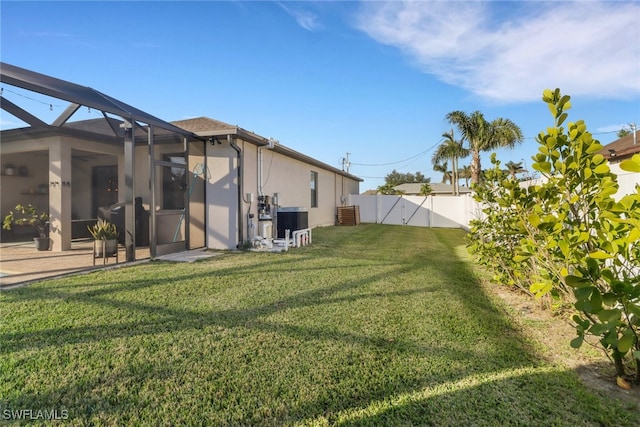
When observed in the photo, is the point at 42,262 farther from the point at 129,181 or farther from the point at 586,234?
the point at 586,234

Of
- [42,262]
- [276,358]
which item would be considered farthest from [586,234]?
[42,262]

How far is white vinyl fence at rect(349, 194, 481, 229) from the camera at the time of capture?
1762cm

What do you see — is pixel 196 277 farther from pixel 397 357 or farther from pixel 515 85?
pixel 515 85

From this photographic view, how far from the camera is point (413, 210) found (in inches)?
731

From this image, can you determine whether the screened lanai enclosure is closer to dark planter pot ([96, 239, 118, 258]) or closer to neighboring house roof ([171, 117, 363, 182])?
dark planter pot ([96, 239, 118, 258])

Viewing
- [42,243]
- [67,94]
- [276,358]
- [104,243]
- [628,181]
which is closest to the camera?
[276,358]

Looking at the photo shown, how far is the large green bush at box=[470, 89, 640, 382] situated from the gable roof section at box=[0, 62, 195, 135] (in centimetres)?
593

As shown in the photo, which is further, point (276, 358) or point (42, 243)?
point (42, 243)

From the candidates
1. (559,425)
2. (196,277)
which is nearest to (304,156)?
(196,277)

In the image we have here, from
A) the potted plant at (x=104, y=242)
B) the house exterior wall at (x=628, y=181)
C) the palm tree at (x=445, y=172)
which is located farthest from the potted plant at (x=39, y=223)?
the palm tree at (x=445, y=172)

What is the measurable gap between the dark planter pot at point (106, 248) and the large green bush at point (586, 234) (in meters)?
6.24

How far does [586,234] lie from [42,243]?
980 cm

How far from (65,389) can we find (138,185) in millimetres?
7020

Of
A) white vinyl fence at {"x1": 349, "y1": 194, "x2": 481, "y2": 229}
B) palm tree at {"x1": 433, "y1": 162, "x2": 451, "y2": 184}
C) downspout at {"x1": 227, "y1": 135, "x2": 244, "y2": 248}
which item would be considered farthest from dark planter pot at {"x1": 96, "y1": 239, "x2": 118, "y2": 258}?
palm tree at {"x1": 433, "y1": 162, "x2": 451, "y2": 184}
